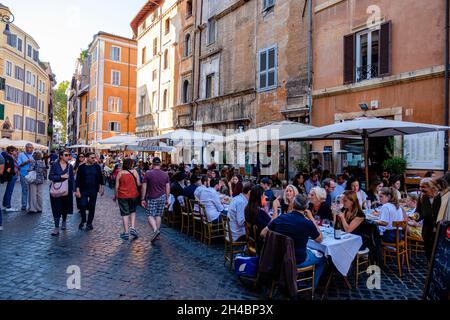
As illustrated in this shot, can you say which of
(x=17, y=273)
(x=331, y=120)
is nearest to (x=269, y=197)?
(x=17, y=273)

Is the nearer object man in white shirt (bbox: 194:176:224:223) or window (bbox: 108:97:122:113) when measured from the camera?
man in white shirt (bbox: 194:176:224:223)

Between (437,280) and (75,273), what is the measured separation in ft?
14.5

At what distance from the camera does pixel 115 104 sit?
41.4 m

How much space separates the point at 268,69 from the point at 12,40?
3398 cm

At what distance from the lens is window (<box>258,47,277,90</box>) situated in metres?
15.8

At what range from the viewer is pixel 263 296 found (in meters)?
4.57

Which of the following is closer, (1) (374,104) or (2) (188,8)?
(1) (374,104)

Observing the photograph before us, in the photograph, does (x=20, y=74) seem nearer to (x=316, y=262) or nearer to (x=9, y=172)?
(x=9, y=172)

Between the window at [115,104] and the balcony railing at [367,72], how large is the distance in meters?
33.6

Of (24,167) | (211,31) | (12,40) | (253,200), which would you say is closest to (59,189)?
(24,167)

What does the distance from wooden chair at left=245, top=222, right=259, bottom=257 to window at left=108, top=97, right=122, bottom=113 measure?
38.5 metres

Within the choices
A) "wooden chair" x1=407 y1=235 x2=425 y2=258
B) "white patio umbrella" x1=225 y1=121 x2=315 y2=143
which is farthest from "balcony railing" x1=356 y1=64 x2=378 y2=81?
"wooden chair" x1=407 y1=235 x2=425 y2=258

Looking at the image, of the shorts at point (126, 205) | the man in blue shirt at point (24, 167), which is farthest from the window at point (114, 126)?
the shorts at point (126, 205)

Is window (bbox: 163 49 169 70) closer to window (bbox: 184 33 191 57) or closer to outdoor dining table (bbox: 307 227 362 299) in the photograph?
window (bbox: 184 33 191 57)
